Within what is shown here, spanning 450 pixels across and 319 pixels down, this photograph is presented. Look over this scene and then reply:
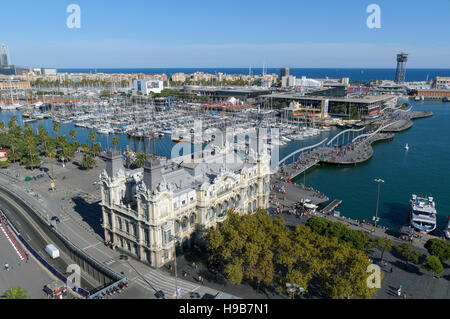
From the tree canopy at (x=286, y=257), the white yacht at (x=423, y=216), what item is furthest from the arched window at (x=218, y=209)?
the white yacht at (x=423, y=216)

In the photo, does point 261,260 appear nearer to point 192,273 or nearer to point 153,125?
point 192,273

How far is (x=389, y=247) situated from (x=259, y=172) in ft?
86.0

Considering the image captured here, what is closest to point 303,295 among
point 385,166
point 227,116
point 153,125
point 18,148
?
point 385,166

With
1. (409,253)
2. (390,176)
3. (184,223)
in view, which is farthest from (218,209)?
(390,176)

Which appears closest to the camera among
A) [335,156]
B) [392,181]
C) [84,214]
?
[84,214]

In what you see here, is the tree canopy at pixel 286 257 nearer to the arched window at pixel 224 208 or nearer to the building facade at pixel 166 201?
the building facade at pixel 166 201

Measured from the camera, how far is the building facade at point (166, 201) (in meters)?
47.8

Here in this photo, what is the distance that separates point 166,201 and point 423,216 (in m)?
52.7

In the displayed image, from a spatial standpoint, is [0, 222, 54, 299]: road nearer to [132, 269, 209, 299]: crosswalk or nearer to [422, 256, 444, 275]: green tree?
[132, 269, 209, 299]: crosswalk

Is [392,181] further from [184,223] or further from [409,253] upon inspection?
[184,223]

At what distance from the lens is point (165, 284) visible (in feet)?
152

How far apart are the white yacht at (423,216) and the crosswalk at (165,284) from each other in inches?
1837

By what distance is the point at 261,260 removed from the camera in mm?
42750

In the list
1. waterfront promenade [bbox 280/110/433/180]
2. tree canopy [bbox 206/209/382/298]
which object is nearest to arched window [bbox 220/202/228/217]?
tree canopy [bbox 206/209/382/298]
